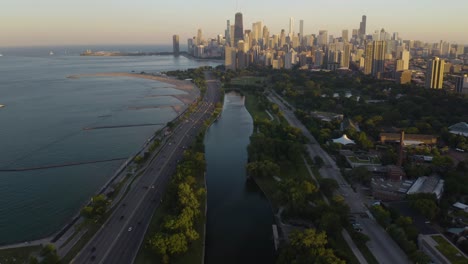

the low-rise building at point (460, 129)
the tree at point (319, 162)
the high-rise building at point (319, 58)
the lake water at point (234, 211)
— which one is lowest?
the lake water at point (234, 211)

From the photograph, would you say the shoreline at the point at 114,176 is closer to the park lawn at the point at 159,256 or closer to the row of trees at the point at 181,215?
the park lawn at the point at 159,256

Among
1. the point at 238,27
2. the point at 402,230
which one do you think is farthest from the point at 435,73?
the point at 238,27

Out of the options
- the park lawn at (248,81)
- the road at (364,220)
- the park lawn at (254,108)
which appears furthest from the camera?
the park lawn at (248,81)

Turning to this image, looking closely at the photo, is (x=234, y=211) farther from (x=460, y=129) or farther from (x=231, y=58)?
(x=231, y=58)

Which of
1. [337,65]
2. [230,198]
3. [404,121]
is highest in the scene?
[337,65]

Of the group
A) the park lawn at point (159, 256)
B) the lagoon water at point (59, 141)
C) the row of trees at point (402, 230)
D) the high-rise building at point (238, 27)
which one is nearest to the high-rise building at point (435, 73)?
the lagoon water at point (59, 141)

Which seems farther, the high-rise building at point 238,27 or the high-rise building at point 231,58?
the high-rise building at point 238,27

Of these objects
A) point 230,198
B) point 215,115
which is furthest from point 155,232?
point 215,115

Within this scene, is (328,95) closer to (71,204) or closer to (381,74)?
(381,74)
